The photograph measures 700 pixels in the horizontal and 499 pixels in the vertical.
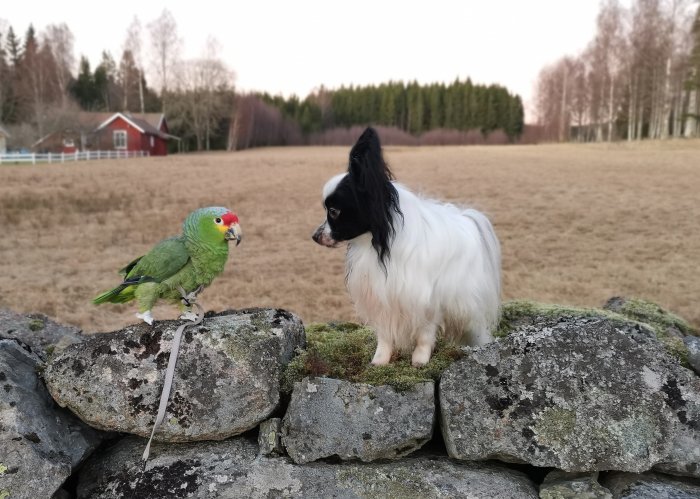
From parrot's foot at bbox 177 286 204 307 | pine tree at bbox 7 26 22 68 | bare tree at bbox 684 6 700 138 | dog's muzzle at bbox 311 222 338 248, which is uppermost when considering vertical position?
pine tree at bbox 7 26 22 68

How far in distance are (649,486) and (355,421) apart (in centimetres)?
150

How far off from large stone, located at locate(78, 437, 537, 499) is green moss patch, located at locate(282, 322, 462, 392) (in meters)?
0.43

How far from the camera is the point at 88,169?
101 feet

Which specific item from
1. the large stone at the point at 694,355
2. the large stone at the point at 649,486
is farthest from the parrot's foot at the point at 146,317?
the large stone at the point at 694,355

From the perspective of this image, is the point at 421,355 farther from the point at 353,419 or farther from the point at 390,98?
the point at 390,98

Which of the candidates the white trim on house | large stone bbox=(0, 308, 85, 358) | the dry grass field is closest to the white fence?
the white trim on house

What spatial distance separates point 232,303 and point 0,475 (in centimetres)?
723

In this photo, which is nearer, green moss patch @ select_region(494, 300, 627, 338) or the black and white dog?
the black and white dog

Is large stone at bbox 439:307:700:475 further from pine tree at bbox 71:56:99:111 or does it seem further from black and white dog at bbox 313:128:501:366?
pine tree at bbox 71:56:99:111

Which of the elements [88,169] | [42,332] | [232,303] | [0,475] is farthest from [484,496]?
[88,169]

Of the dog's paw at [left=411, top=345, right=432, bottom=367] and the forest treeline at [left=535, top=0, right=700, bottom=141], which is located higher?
the forest treeline at [left=535, top=0, right=700, bottom=141]

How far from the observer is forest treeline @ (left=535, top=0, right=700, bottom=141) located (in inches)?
1842

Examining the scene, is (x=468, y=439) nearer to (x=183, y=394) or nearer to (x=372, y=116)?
(x=183, y=394)

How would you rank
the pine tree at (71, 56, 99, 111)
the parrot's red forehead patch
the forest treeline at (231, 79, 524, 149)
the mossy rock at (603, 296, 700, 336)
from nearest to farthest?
the parrot's red forehead patch → the mossy rock at (603, 296, 700, 336) → the pine tree at (71, 56, 99, 111) → the forest treeline at (231, 79, 524, 149)
